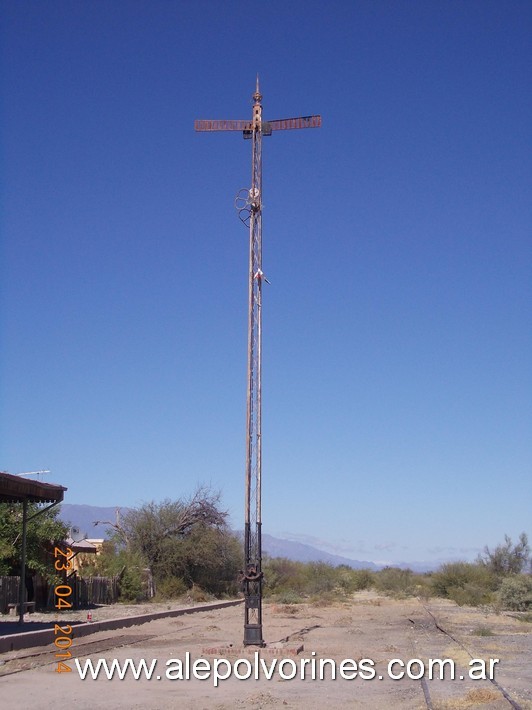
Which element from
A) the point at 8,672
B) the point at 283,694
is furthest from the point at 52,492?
the point at 283,694

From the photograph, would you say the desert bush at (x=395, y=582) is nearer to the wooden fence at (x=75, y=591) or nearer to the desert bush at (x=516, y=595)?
the desert bush at (x=516, y=595)

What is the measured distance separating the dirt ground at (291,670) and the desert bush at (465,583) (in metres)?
18.5

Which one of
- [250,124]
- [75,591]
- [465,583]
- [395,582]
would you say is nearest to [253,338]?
[250,124]

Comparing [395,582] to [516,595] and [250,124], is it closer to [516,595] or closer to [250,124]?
[516,595]

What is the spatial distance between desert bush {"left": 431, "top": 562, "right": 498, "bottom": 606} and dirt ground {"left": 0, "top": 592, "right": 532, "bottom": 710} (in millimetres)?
18548

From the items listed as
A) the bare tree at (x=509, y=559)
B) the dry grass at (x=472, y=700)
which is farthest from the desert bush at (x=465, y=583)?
Answer: the dry grass at (x=472, y=700)

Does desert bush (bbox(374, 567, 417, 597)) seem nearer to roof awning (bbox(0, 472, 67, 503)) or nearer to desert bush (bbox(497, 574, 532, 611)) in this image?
desert bush (bbox(497, 574, 532, 611))

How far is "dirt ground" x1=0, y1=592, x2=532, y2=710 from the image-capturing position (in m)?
11.3

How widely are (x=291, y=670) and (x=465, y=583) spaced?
129 ft

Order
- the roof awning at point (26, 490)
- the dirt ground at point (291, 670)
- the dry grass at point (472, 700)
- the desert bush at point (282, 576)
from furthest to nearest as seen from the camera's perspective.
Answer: the desert bush at point (282, 576) < the roof awning at point (26, 490) < the dirt ground at point (291, 670) < the dry grass at point (472, 700)

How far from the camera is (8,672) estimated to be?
13.6 m

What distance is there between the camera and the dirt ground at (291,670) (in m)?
11.3

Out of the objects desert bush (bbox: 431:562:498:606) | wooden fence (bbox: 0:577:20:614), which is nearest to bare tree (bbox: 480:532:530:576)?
desert bush (bbox: 431:562:498:606)

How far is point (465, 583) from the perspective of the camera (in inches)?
2013
